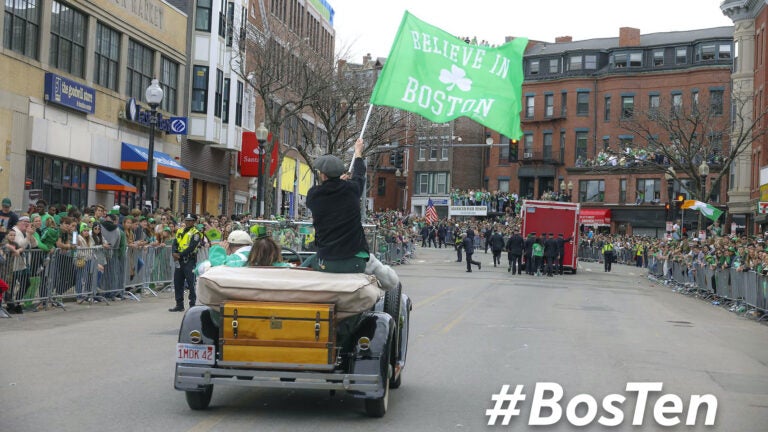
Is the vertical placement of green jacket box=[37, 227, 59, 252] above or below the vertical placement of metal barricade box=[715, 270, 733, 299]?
above

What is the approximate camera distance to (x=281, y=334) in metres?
6.97

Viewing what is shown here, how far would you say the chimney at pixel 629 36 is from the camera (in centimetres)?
7562

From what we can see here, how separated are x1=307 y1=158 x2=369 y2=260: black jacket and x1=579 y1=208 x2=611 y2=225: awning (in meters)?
67.6

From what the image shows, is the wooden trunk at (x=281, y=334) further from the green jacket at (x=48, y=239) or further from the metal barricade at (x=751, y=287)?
the metal barricade at (x=751, y=287)

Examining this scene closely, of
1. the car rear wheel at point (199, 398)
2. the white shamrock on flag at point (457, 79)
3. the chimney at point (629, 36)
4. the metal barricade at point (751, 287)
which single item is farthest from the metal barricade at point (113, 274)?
the chimney at point (629, 36)

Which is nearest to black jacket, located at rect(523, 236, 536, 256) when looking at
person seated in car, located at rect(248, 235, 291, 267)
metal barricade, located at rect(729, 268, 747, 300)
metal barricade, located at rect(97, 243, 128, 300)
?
metal barricade, located at rect(729, 268, 747, 300)

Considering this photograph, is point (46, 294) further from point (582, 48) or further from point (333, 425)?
point (582, 48)

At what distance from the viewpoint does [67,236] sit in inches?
672

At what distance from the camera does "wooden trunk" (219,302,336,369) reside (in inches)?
274

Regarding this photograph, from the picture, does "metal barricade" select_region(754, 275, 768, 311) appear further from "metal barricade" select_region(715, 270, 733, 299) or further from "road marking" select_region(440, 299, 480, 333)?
"road marking" select_region(440, 299, 480, 333)

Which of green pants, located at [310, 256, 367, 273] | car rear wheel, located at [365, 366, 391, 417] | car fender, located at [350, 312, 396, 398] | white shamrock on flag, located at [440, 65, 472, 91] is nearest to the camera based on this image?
car fender, located at [350, 312, 396, 398]

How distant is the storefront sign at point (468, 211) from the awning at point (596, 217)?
1012 centimetres

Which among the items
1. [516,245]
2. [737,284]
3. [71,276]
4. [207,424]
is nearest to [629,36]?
[516,245]

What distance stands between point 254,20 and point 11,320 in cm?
3027
